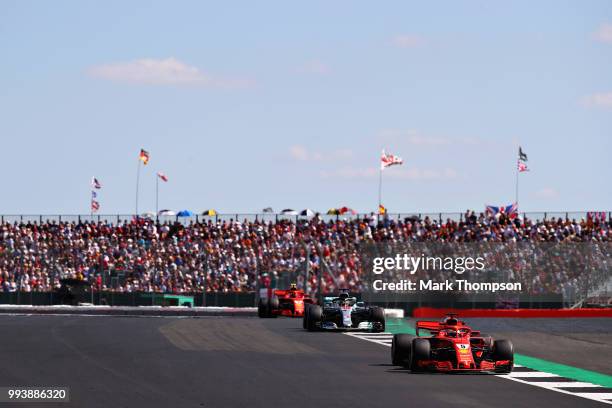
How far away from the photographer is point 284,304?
42.7 m

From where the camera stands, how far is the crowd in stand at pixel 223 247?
4925cm

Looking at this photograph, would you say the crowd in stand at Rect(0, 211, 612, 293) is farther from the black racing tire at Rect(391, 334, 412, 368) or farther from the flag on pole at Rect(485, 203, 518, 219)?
the black racing tire at Rect(391, 334, 412, 368)

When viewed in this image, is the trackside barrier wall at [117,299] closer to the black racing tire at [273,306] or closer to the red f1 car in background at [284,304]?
the red f1 car in background at [284,304]

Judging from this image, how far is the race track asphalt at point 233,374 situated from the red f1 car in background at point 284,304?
1001 cm

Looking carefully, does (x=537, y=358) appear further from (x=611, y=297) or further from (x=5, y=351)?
(x=611, y=297)

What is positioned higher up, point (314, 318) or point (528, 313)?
point (314, 318)

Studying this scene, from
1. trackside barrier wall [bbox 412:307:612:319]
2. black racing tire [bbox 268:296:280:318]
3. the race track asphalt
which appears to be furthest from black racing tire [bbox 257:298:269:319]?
the race track asphalt

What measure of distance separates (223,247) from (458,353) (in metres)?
31.1

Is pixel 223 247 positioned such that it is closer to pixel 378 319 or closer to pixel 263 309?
pixel 263 309

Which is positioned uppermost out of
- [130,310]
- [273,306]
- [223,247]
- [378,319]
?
[223,247]

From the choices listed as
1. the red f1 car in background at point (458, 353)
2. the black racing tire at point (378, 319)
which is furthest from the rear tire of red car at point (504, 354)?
the black racing tire at point (378, 319)

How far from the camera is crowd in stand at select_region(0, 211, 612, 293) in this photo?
49250mm

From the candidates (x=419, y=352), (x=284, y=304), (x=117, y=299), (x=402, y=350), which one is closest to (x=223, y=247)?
(x=117, y=299)

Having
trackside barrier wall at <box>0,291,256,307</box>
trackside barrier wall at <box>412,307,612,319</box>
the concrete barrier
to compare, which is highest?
trackside barrier wall at <box>412,307,612,319</box>
